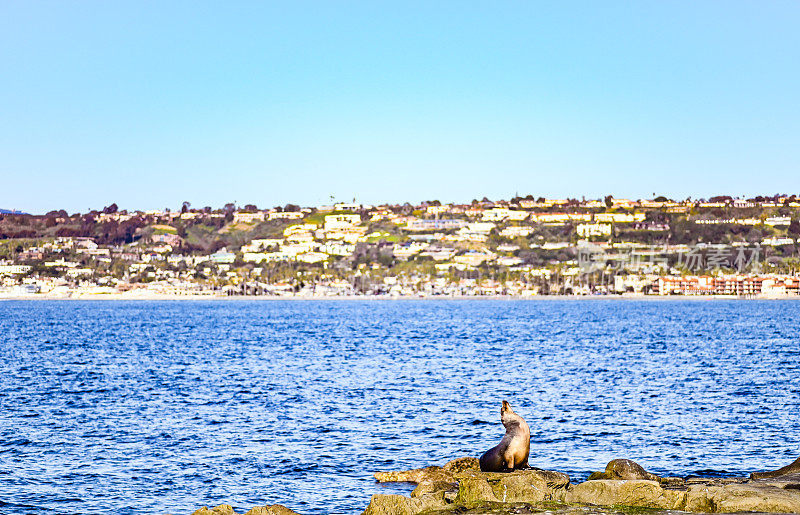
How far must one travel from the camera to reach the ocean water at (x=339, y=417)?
1856 centimetres

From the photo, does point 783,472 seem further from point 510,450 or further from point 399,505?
point 399,505

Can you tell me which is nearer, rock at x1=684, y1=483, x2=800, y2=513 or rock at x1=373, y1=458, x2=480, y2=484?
rock at x1=684, y1=483, x2=800, y2=513

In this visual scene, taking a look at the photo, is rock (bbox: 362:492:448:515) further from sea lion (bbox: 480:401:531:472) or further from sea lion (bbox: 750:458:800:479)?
sea lion (bbox: 750:458:800:479)

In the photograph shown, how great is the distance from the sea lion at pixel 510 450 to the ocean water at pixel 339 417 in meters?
1.69

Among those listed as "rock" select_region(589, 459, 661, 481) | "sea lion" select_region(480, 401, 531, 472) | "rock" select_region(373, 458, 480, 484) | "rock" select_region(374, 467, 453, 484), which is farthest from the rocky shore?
"rock" select_region(373, 458, 480, 484)

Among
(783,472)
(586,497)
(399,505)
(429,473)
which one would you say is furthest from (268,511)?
(783,472)

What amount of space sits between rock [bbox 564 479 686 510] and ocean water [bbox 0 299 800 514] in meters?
3.99

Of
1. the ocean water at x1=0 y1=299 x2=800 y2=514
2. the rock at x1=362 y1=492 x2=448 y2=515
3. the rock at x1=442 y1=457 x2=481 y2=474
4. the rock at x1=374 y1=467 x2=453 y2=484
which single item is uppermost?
the rock at x1=362 y1=492 x2=448 y2=515

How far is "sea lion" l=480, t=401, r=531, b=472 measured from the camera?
674 inches

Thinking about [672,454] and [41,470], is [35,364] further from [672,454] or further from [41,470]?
[672,454]

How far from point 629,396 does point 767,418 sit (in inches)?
240

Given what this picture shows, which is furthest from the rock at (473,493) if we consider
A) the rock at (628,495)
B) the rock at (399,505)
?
the rock at (628,495)

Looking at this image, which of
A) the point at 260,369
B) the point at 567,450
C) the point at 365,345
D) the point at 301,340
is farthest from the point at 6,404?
the point at 301,340

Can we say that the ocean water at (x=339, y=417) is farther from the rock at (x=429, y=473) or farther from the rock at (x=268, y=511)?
the rock at (x=268, y=511)
